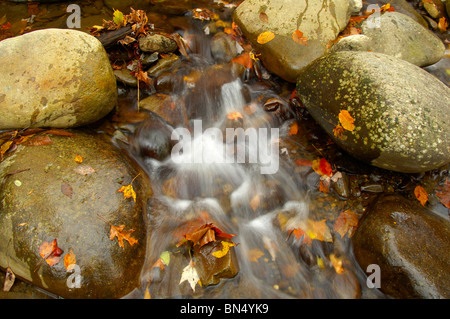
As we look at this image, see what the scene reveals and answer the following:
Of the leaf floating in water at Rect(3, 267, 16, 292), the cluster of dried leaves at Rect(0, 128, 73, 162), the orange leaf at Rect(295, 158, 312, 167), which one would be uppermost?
the cluster of dried leaves at Rect(0, 128, 73, 162)

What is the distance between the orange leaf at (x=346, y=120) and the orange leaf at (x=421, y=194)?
1.39 meters

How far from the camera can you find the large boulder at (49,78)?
3.46m

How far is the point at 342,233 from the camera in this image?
365 centimetres

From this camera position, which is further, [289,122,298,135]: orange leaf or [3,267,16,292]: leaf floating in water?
[289,122,298,135]: orange leaf

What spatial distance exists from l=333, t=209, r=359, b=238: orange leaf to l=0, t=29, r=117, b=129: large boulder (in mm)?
3765

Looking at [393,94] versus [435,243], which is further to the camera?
[393,94]

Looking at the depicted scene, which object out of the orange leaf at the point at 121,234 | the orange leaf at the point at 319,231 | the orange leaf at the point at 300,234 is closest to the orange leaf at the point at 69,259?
the orange leaf at the point at 121,234

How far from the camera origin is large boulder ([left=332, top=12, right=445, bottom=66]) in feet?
15.9

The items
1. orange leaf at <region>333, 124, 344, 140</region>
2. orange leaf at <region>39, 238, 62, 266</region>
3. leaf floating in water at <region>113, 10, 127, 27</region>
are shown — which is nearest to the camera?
orange leaf at <region>39, 238, 62, 266</region>

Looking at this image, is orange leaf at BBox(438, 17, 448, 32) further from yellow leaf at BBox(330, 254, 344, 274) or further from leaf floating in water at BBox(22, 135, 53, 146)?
leaf floating in water at BBox(22, 135, 53, 146)

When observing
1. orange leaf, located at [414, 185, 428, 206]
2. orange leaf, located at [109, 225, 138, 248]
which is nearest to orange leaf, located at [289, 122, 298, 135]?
orange leaf, located at [414, 185, 428, 206]
